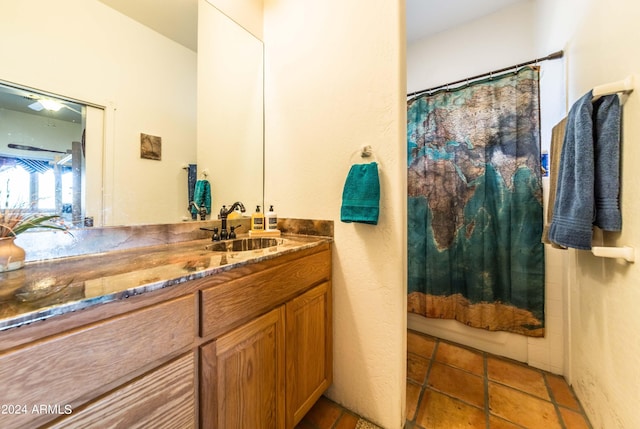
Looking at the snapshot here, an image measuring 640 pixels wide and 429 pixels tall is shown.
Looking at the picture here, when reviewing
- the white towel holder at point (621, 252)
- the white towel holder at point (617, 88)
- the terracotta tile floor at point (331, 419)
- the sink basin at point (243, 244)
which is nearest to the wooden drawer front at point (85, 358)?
the sink basin at point (243, 244)

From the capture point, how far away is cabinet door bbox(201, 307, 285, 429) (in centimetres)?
70

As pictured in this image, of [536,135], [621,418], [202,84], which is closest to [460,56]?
[536,135]

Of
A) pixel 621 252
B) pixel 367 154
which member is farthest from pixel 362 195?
pixel 621 252

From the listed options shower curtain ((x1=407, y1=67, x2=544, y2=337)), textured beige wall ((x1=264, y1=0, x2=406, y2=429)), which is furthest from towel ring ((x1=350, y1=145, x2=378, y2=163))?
shower curtain ((x1=407, y1=67, x2=544, y2=337))

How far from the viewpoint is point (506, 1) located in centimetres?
166

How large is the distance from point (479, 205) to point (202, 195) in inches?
73.6

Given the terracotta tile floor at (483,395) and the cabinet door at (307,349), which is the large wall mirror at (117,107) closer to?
the cabinet door at (307,349)

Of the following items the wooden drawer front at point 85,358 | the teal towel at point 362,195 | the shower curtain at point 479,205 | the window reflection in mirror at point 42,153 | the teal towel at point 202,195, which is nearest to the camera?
the wooden drawer front at point 85,358

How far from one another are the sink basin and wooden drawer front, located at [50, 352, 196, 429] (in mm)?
633

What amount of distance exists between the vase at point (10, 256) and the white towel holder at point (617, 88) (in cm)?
210

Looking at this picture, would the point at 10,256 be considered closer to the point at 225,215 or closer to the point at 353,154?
the point at 225,215

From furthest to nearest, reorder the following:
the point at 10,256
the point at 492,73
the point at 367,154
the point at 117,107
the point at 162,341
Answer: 1. the point at 492,73
2. the point at 367,154
3. the point at 117,107
4. the point at 10,256
5. the point at 162,341

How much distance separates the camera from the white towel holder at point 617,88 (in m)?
0.81

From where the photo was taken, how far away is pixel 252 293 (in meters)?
0.83
